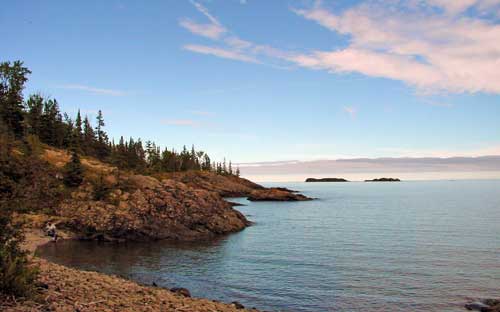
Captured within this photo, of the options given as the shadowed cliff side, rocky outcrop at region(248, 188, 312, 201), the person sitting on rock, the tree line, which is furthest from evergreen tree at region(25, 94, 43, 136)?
rocky outcrop at region(248, 188, 312, 201)

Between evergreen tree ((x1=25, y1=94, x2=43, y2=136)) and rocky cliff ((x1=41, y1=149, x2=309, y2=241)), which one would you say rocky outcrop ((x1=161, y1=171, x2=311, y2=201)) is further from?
rocky cliff ((x1=41, y1=149, x2=309, y2=241))

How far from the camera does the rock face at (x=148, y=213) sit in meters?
57.7

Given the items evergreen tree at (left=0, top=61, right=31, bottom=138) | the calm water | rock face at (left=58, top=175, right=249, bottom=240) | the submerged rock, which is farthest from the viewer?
evergreen tree at (left=0, top=61, right=31, bottom=138)

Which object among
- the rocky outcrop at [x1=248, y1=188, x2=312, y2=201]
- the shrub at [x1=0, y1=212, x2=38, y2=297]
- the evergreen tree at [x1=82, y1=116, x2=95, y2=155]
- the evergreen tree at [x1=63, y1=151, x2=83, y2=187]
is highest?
the evergreen tree at [x1=82, y1=116, x2=95, y2=155]

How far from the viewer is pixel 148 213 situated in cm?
6212

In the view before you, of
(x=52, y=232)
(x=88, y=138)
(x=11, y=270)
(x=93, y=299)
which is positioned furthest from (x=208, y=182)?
(x=11, y=270)

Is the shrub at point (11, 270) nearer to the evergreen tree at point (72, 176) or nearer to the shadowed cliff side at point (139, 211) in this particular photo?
the shadowed cliff side at point (139, 211)

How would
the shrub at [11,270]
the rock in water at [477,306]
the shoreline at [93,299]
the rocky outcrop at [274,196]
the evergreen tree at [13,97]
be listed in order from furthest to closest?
the rocky outcrop at [274,196], the evergreen tree at [13,97], the rock in water at [477,306], the shoreline at [93,299], the shrub at [11,270]

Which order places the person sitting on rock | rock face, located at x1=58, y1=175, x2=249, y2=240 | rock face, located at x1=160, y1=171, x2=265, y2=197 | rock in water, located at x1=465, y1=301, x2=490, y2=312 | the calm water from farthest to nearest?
rock face, located at x1=160, y1=171, x2=265, y2=197 → rock face, located at x1=58, y1=175, x2=249, y2=240 → the person sitting on rock → the calm water → rock in water, located at x1=465, y1=301, x2=490, y2=312

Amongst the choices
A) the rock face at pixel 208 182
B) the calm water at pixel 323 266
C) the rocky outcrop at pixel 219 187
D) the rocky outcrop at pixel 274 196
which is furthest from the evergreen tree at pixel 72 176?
the rocky outcrop at pixel 274 196

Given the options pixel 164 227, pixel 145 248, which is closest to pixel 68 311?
pixel 145 248

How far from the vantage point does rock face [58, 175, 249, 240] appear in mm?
57688

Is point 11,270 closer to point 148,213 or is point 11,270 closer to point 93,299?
point 93,299

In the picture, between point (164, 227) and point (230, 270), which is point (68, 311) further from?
point (164, 227)
